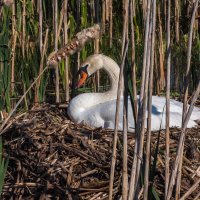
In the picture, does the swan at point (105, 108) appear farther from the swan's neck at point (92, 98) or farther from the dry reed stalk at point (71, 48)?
the dry reed stalk at point (71, 48)

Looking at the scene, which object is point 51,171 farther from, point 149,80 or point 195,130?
point 149,80

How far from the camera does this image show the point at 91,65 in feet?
20.4

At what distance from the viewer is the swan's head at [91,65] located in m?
6.22

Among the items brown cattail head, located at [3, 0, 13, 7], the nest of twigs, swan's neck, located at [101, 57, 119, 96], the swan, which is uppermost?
brown cattail head, located at [3, 0, 13, 7]

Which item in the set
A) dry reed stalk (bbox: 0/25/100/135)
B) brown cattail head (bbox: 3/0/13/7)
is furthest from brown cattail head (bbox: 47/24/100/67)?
brown cattail head (bbox: 3/0/13/7)

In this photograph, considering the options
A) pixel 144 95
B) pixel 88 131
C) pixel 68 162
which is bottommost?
pixel 68 162

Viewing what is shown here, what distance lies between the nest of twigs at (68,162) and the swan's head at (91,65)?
93 cm

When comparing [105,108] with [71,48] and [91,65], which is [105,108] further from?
[71,48]

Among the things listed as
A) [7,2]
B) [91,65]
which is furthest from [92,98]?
[7,2]

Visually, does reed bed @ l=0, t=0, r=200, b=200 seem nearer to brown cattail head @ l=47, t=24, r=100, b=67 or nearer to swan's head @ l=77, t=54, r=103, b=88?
brown cattail head @ l=47, t=24, r=100, b=67

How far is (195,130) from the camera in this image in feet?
17.8

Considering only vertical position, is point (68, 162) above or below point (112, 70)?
below

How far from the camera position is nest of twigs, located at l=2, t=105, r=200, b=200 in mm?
4750

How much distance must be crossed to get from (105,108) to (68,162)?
785mm
